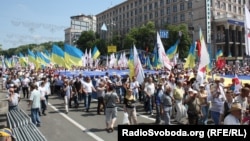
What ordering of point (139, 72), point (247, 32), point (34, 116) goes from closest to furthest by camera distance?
1. point (247, 32)
2. point (34, 116)
3. point (139, 72)

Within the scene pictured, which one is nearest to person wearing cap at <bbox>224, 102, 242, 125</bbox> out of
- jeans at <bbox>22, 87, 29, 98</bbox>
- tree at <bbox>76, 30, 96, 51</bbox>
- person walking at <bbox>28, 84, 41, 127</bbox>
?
person walking at <bbox>28, 84, 41, 127</bbox>

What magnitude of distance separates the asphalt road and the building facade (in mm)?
47804

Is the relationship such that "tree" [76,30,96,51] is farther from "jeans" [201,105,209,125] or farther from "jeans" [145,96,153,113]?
"jeans" [201,105,209,125]

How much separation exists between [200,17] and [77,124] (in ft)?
227

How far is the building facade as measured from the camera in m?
75.4

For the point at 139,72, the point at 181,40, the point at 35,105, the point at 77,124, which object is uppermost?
the point at 181,40

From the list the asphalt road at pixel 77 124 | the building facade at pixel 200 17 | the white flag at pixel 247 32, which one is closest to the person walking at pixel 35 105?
the asphalt road at pixel 77 124

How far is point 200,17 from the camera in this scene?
78250mm

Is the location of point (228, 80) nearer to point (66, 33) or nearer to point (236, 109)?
point (236, 109)

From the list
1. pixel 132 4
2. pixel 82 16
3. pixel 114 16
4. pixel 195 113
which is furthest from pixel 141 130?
pixel 82 16

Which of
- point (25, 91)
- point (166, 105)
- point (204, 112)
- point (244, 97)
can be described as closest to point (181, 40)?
point (25, 91)

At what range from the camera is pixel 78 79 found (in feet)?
62.3

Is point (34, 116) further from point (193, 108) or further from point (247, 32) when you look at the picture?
point (247, 32)

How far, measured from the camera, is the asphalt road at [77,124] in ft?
36.5
